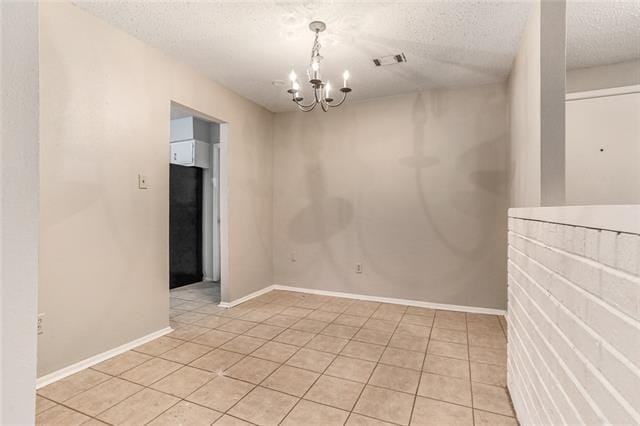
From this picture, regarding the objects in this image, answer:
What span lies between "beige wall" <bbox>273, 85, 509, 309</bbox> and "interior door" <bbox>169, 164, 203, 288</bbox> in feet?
4.78

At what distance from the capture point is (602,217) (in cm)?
68

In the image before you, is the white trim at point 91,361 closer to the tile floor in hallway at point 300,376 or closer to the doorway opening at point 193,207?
the tile floor in hallway at point 300,376

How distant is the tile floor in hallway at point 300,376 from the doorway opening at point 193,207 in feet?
5.07

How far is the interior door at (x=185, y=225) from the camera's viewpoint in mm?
4699

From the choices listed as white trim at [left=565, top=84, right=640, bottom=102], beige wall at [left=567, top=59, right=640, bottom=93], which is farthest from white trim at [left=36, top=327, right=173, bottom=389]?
beige wall at [left=567, top=59, right=640, bottom=93]

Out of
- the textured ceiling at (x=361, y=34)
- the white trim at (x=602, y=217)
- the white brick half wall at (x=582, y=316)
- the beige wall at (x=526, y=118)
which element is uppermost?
the textured ceiling at (x=361, y=34)

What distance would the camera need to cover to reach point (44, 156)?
2051 millimetres

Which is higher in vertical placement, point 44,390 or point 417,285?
point 417,285

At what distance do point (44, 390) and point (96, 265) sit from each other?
0.83 m

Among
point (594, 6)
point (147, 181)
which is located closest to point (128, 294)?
point (147, 181)

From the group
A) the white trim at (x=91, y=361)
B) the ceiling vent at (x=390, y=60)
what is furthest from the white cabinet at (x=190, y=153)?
the ceiling vent at (x=390, y=60)

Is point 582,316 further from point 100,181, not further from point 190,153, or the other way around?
point 190,153

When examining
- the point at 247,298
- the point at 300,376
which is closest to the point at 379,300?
the point at 247,298

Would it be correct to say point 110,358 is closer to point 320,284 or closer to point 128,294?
point 128,294
